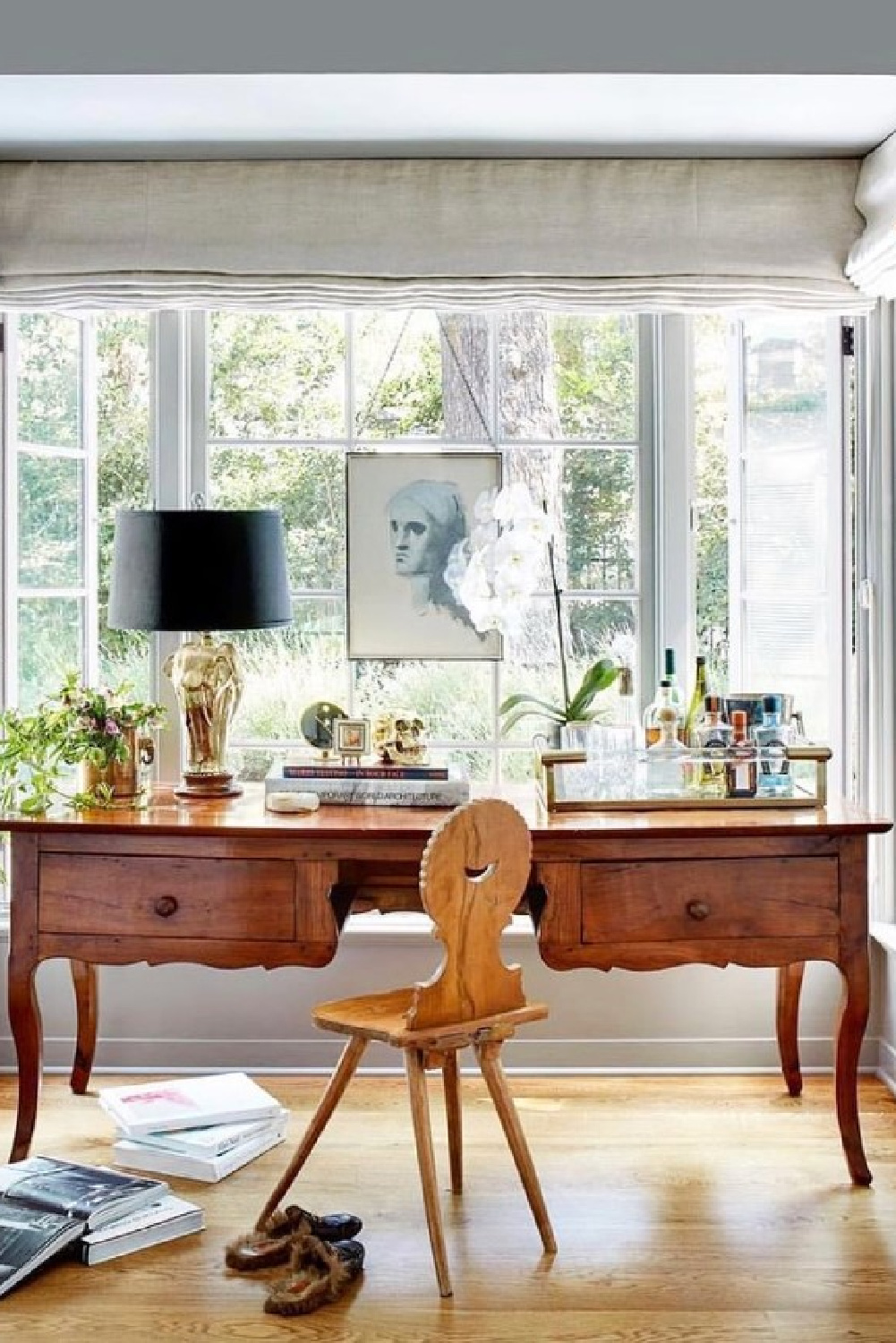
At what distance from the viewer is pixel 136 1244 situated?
3.13m

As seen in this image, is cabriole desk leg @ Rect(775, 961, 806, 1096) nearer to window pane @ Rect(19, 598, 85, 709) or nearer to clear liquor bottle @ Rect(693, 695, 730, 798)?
clear liquor bottle @ Rect(693, 695, 730, 798)

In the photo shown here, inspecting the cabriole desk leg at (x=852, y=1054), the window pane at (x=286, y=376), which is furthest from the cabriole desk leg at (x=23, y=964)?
the cabriole desk leg at (x=852, y=1054)

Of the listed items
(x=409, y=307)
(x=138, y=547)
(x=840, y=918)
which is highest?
(x=409, y=307)

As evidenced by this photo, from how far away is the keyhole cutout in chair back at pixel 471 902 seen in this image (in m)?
2.96

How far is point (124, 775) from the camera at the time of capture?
3.67 meters

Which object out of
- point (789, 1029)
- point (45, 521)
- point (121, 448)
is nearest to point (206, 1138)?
point (789, 1029)

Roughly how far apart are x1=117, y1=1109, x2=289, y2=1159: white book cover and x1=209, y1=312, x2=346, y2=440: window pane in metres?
1.73

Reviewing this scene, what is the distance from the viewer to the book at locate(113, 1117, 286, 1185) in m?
3.46

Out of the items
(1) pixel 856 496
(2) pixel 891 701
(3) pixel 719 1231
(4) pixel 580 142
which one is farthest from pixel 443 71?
(3) pixel 719 1231

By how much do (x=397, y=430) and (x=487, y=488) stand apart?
0.28 metres

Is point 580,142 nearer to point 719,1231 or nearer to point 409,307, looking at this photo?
point 409,307

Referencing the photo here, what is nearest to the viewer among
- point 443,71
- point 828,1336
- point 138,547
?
point 828,1336

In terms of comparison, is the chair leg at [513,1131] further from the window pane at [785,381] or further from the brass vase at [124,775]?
the window pane at [785,381]

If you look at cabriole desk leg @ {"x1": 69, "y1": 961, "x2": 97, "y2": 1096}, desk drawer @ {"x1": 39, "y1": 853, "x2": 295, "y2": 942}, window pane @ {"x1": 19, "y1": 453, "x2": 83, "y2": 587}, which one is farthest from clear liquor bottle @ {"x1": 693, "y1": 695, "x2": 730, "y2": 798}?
window pane @ {"x1": 19, "y1": 453, "x2": 83, "y2": 587}
